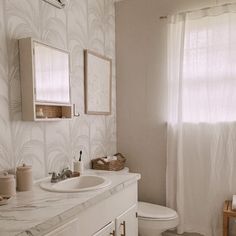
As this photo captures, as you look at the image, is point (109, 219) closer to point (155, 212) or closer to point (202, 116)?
point (155, 212)

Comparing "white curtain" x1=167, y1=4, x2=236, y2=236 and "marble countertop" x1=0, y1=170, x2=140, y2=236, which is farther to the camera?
"white curtain" x1=167, y1=4, x2=236, y2=236

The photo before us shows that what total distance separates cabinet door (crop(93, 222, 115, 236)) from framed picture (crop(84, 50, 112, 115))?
103cm

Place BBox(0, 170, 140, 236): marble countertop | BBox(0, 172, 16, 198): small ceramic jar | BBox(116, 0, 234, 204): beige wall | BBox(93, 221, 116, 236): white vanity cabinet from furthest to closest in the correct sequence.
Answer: BBox(116, 0, 234, 204): beige wall, BBox(93, 221, 116, 236): white vanity cabinet, BBox(0, 172, 16, 198): small ceramic jar, BBox(0, 170, 140, 236): marble countertop

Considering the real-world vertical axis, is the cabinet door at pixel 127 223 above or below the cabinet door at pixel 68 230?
below

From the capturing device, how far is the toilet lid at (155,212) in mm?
2140

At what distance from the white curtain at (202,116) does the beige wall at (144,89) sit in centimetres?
14

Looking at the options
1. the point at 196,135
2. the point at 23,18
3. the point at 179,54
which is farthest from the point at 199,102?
the point at 23,18

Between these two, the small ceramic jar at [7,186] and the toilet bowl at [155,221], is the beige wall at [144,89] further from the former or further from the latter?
the small ceramic jar at [7,186]

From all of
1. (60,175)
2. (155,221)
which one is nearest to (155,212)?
(155,221)

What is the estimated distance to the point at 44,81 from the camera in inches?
69.6

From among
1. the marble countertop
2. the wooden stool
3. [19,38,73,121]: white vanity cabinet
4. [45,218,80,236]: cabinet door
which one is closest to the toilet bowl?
the wooden stool

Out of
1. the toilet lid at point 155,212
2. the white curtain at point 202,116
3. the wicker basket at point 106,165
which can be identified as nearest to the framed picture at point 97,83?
the wicker basket at point 106,165

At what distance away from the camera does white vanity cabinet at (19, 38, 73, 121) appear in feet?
5.38

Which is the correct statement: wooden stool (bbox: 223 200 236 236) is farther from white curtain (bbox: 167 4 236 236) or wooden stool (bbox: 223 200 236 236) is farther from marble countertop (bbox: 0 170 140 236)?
marble countertop (bbox: 0 170 140 236)
